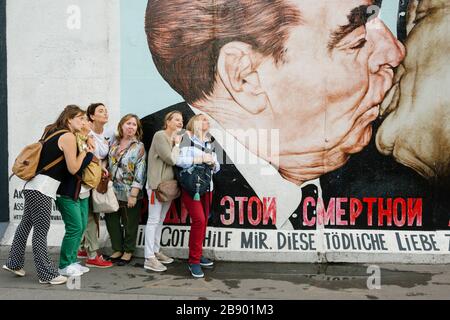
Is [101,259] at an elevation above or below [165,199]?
below

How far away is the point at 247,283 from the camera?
217 inches

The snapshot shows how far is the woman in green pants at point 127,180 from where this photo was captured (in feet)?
20.0

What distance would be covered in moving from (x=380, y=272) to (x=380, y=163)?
132cm

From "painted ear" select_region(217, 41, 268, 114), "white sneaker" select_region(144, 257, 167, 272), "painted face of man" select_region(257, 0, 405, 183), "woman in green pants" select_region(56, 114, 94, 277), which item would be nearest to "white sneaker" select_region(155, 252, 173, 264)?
"white sneaker" select_region(144, 257, 167, 272)

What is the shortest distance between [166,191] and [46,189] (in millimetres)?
1289

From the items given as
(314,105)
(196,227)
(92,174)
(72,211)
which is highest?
(314,105)

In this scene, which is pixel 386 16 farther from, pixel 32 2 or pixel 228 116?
pixel 32 2

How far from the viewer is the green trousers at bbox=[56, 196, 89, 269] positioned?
5.43m

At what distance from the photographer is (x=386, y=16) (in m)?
6.22

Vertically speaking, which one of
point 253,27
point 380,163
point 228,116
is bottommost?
point 380,163

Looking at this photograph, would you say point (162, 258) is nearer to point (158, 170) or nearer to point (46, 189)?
point (158, 170)

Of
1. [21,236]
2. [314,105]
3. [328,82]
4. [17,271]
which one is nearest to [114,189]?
[21,236]

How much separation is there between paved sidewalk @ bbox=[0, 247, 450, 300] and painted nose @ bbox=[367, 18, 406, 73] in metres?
2.40
